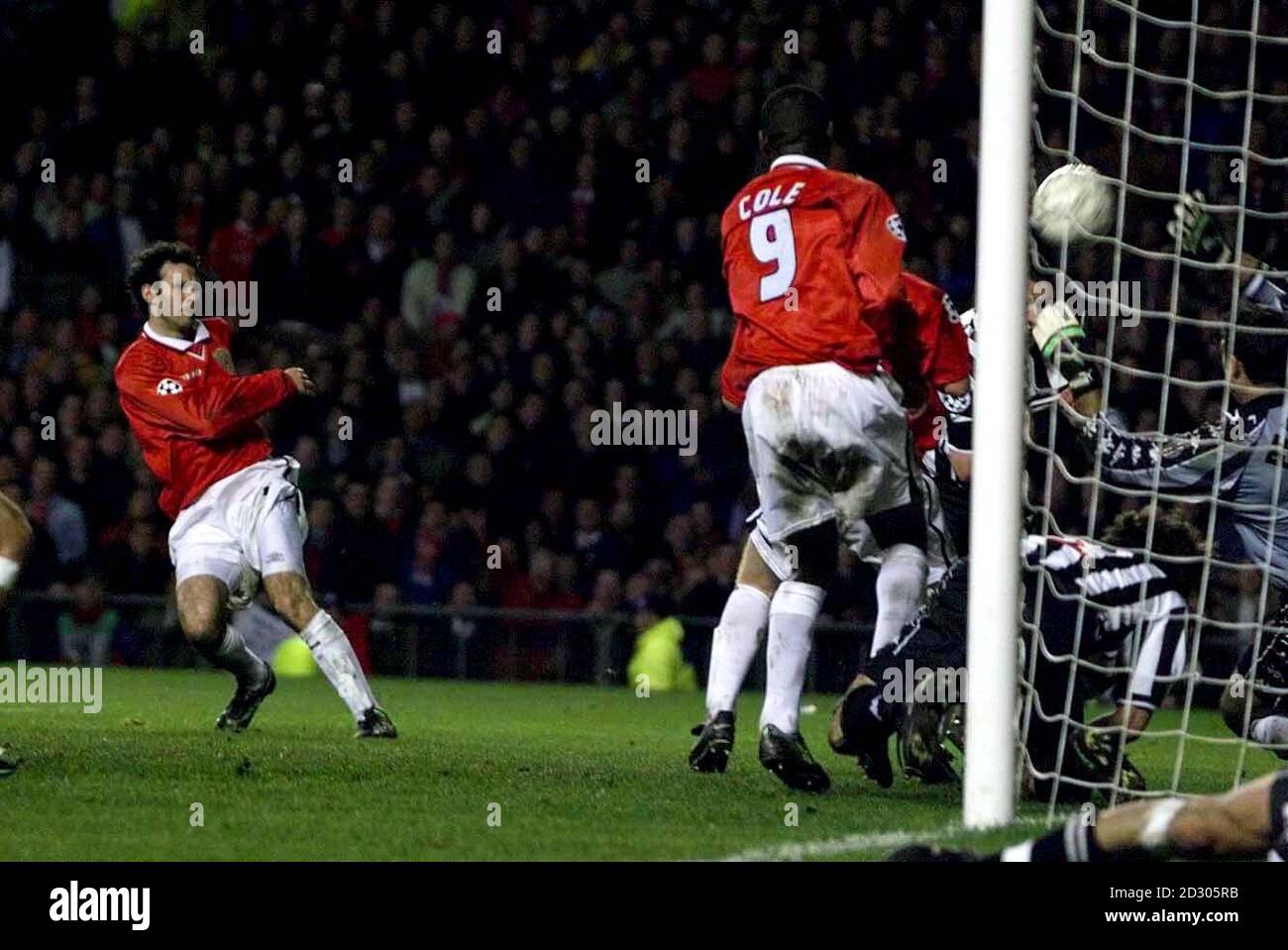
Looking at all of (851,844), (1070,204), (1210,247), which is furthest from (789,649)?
(1210,247)

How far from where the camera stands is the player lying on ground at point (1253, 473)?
7828mm

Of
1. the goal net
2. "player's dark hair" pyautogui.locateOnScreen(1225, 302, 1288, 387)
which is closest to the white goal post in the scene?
the goal net

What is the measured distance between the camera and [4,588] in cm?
726

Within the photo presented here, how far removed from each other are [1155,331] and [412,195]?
483 cm

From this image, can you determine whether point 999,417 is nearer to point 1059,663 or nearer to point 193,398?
point 1059,663

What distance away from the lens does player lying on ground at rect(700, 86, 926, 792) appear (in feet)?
22.6

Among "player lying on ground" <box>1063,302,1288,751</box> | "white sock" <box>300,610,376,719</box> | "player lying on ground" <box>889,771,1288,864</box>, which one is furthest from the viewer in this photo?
"white sock" <box>300,610,376,719</box>

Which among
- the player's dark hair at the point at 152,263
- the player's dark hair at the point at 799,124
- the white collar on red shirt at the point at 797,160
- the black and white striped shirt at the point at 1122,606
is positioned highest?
the player's dark hair at the point at 799,124

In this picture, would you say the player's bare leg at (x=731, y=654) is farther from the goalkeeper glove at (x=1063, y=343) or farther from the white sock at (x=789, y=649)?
the goalkeeper glove at (x=1063, y=343)

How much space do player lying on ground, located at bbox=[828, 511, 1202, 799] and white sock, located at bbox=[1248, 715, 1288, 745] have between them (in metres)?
1.11

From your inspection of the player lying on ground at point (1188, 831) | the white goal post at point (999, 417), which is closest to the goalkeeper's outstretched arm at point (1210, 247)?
the white goal post at point (999, 417)

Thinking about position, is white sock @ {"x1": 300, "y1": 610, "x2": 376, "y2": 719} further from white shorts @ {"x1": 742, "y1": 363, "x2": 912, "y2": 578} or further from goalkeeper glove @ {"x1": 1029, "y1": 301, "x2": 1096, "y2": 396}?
goalkeeper glove @ {"x1": 1029, "y1": 301, "x2": 1096, "y2": 396}

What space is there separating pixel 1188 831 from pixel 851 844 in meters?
1.39

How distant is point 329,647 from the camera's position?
8352mm
